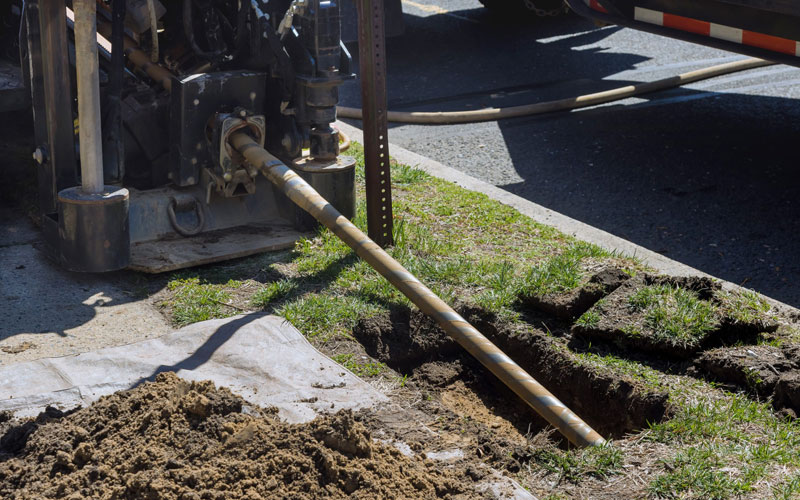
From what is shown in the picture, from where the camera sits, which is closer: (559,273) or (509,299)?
(509,299)

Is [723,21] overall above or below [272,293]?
above

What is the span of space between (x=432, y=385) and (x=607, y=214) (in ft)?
7.16

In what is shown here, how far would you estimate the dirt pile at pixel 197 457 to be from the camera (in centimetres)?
265

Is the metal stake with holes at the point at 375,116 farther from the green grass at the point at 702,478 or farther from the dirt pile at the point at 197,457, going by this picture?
the green grass at the point at 702,478

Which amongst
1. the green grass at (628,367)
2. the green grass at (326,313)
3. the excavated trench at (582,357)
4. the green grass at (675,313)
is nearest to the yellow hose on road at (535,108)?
the green grass at (326,313)

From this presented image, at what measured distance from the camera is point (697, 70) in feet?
27.4

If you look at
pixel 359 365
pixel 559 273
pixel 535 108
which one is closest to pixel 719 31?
pixel 535 108

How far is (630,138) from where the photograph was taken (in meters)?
6.86

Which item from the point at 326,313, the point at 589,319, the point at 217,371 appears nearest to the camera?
the point at 217,371

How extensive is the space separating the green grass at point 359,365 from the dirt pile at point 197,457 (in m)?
0.60

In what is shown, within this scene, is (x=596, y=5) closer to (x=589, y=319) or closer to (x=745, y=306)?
(x=745, y=306)

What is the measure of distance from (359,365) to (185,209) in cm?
170

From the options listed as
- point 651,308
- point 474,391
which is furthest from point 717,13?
point 474,391

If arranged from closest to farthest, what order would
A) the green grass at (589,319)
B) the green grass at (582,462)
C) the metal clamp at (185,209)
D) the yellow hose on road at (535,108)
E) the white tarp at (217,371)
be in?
1. the green grass at (582,462)
2. the white tarp at (217,371)
3. the green grass at (589,319)
4. the metal clamp at (185,209)
5. the yellow hose on road at (535,108)
